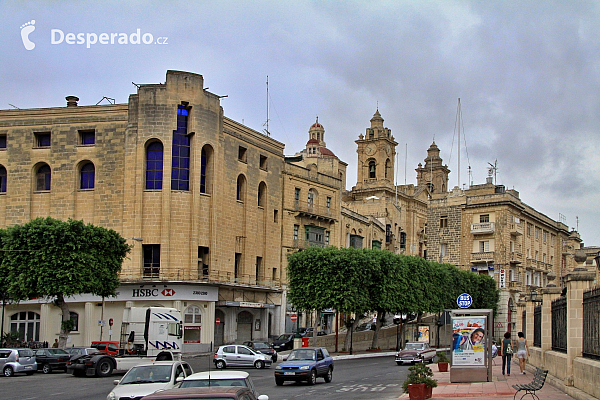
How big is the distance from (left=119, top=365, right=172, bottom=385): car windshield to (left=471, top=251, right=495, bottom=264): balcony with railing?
224 ft

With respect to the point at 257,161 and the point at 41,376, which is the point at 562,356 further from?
the point at 257,161

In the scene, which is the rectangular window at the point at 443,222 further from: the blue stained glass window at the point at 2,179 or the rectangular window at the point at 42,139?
the blue stained glass window at the point at 2,179

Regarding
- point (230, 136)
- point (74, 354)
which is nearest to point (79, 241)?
point (74, 354)

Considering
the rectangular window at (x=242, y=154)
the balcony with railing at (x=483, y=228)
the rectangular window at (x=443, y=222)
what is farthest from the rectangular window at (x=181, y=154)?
the rectangular window at (x=443, y=222)

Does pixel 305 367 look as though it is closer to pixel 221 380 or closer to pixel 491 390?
pixel 491 390

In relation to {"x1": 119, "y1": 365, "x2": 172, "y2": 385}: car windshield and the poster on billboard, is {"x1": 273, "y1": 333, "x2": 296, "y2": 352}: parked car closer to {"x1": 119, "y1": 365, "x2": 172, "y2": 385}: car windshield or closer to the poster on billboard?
the poster on billboard

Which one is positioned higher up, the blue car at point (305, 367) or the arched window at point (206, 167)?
the arched window at point (206, 167)

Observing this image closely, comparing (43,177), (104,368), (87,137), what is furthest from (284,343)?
(43,177)

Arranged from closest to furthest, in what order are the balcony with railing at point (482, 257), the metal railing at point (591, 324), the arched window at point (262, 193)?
the metal railing at point (591, 324)
the arched window at point (262, 193)
the balcony with railing at point (482, 257)

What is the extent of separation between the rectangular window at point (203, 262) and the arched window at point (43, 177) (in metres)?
13.7

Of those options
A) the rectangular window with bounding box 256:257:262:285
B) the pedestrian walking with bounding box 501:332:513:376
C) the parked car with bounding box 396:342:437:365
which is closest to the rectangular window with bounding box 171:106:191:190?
the rectangular window with bounding box 256:257:262:285

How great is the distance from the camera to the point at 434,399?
74.5 feet

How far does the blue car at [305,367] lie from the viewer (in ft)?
95.6

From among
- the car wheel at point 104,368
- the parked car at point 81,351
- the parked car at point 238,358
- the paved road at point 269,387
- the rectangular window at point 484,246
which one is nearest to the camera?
the paved road at point 269,387
